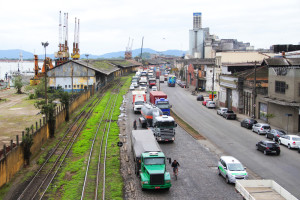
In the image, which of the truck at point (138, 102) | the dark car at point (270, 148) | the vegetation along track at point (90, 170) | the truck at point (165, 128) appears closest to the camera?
the vegetation along track at point (90, 170)

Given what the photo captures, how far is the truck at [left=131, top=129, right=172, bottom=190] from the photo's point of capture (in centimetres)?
2200

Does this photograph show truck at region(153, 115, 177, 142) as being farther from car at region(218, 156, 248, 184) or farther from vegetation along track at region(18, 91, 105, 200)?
car at region(218, 156, 248, 184)

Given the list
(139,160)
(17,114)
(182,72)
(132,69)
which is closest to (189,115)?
(17,114)

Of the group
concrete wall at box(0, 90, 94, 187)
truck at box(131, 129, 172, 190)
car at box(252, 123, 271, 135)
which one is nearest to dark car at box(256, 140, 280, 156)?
car at box(252, 123, 271, 135)

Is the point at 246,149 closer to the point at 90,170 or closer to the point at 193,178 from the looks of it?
the point at 193,178

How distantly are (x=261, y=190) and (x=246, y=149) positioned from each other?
1739 centimetres

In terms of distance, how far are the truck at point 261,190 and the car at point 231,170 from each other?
19.1ft

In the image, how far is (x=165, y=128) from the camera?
35062 millimetres

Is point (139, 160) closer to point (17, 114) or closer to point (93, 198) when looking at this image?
point (93, 198)

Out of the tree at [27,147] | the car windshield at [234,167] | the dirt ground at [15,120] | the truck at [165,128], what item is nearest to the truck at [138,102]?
the dirt ground at [15,120]

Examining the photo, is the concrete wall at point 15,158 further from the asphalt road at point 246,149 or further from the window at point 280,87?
the window at point 280,87

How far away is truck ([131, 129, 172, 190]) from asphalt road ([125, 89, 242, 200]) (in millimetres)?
665

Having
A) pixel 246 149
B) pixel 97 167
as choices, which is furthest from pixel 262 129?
pixel 97 167

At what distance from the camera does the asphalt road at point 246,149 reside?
26.0 meters
